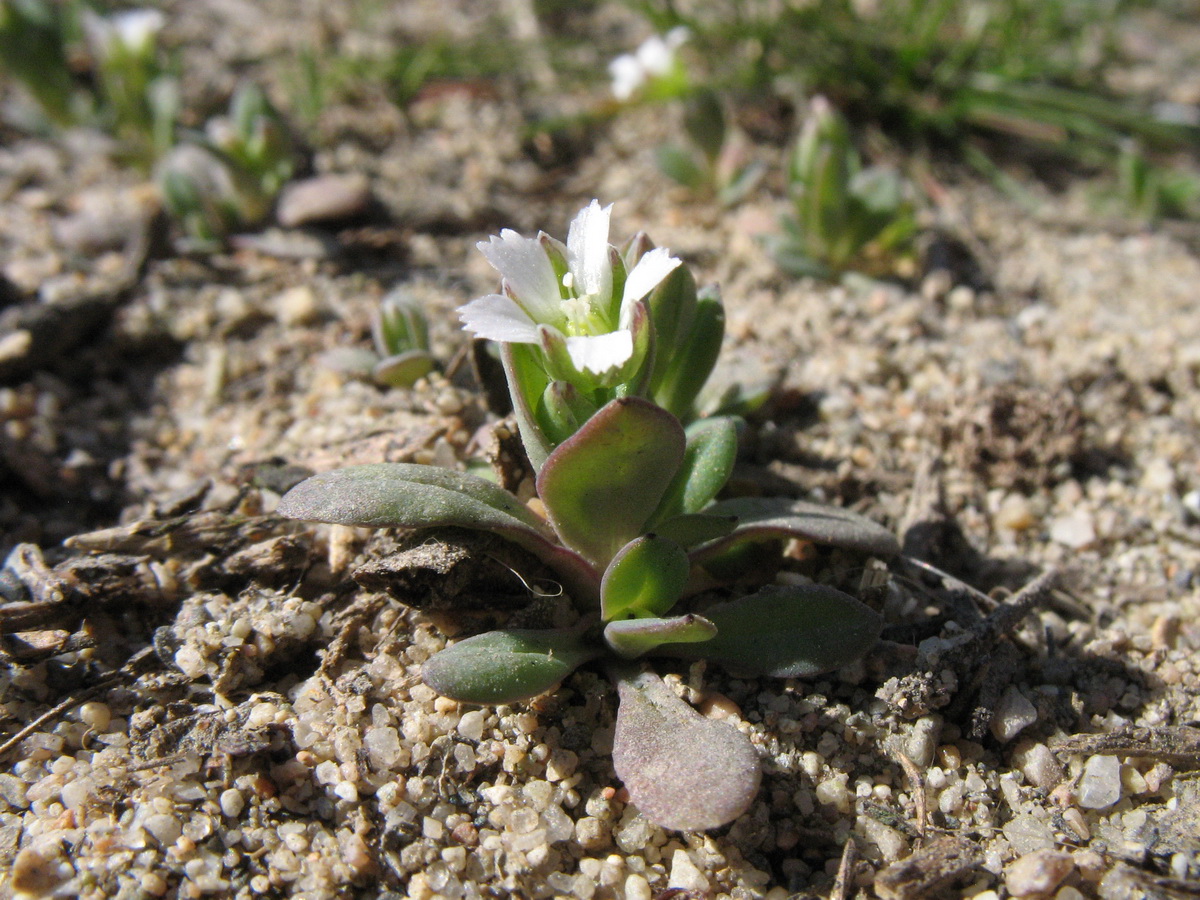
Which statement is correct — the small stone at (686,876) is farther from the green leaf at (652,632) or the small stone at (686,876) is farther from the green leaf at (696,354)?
the green leaf at (696,354)

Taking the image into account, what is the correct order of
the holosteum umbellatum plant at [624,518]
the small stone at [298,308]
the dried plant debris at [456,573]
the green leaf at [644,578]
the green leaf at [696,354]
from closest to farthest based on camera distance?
the holosteum umbellatum plant at [624,518] → the green leaf at [644,578] → the dried plant debris at [456,573] → the green leaf at [696,354] → the small stone at [298,308]

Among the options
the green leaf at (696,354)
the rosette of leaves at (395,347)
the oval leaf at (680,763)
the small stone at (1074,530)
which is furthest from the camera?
the rosette of leaves at (395,347)

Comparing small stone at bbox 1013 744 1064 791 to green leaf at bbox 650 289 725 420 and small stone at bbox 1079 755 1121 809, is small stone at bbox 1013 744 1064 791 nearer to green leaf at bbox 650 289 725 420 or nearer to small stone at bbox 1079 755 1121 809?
small stone at bbox 1079 755 1121 809

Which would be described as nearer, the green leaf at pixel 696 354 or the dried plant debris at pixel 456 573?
the dried plant debris at pixel 456 573

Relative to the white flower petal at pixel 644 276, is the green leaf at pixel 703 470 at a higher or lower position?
lower

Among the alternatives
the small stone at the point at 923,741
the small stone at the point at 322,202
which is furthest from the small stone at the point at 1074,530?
the small stone at the point at 322,202

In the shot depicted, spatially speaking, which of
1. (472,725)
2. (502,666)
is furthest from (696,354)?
(472,725)

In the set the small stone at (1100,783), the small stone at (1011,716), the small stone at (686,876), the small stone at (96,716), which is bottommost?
the small stone at (1100,783)
